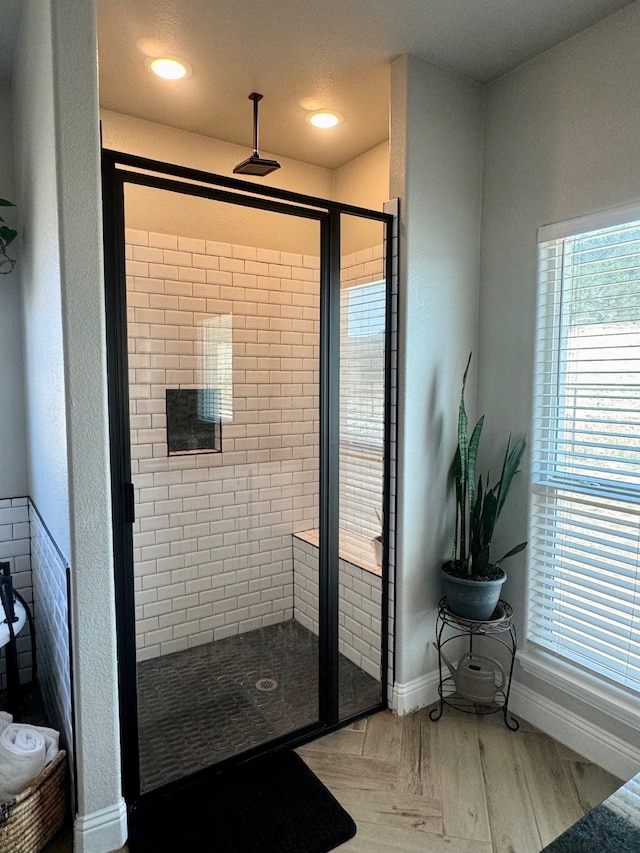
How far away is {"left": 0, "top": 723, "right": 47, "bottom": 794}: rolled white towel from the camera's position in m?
1.62

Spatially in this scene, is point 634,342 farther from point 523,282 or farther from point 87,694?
point 87,694

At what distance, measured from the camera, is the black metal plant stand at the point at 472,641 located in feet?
7.18

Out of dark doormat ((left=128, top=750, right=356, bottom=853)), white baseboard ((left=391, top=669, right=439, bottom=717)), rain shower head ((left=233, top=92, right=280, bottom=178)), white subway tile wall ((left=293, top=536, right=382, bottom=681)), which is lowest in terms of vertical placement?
dark doormat ((left=128, top=750, right=356, bottom=853))

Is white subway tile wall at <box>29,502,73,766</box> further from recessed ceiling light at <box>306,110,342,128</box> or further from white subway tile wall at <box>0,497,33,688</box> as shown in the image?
recessed ceiling light at <box>306,110,342,128</box>

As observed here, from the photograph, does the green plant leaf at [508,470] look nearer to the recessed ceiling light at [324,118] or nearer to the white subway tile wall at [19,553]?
the recessed ceiling light at [324,118]

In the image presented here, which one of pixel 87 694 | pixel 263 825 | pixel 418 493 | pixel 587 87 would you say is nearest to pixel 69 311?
pixel 87 694

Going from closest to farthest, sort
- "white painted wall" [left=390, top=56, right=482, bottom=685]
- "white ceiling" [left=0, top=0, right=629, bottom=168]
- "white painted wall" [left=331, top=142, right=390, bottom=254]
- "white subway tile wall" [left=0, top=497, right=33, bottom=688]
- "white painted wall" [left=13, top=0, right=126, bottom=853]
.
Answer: "white painted wall" [left=13, top=0, right=126, bottom=853], "white ceiling" [left=0, top=0, right=629, bottom=168], "white painted wall" [left=390, top=56, right=482, bottom=685], "white subway tile wall" [left=0, top=497, right=33, bottom=688], "white painted wall" [left=331, top=142, right=390, bottom=254]

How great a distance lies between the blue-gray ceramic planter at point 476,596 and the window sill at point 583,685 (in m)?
0.31

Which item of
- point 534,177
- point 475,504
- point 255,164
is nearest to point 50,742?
point 475,504

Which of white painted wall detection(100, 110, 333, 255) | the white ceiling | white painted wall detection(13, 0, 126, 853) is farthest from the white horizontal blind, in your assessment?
white painted wall detection(13, 0, 126, 853)

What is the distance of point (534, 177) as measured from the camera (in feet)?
7.13

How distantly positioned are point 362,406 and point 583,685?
1381 millimetres

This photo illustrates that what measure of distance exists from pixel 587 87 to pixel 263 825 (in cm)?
281

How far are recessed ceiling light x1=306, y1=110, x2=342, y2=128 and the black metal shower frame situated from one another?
0.74 metres
